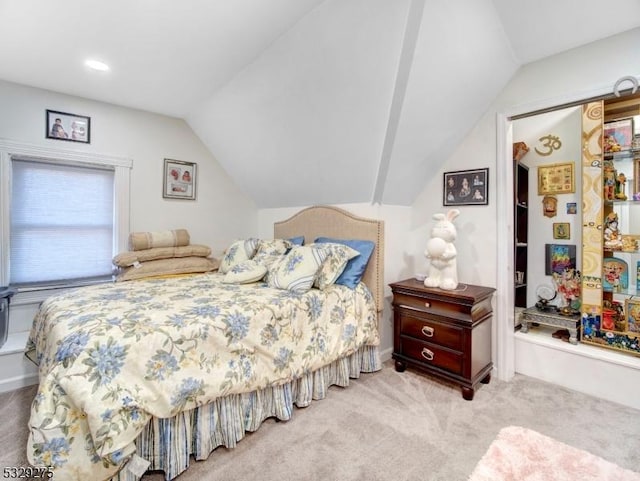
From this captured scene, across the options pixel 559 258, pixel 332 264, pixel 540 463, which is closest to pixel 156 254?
pixel 332 264

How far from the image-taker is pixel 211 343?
1.56m

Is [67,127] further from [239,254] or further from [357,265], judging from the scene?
[357,265]

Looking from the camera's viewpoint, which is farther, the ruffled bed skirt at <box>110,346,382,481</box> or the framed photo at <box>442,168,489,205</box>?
the framed photo at <box>442,168,489,205</box>

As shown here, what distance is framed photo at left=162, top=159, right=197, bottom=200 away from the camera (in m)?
3.32

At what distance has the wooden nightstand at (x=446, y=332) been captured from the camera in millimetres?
2088

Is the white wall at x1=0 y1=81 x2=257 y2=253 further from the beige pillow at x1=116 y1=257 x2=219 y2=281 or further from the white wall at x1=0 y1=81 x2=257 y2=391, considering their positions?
the beige pillow at x1=116 y1=257 x2=219 y2=281

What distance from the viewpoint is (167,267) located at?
112 inches

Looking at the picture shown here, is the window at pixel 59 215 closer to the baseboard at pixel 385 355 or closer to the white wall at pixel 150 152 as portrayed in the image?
the white wall at pixel 150 152

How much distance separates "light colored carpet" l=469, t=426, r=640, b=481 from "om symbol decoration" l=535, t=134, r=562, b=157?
91.3 inches

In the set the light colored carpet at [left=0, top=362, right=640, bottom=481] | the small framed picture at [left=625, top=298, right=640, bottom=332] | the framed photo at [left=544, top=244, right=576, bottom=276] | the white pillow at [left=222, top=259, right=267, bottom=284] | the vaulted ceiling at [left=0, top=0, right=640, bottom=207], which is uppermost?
the vaulted ceiling at [left=0, top=0, right=640, bottom=207]

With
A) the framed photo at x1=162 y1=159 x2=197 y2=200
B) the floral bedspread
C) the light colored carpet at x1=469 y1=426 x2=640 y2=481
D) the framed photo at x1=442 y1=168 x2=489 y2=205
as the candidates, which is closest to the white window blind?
the framed photo at x1=162 y1=159 x2=197 y2=200

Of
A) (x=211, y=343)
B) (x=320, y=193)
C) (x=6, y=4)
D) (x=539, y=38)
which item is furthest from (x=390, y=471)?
(x=6, y=4)

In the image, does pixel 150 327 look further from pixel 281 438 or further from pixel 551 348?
pixel 551 348

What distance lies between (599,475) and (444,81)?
2.21m
